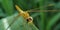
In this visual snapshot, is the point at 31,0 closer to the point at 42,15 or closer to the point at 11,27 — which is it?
the point at 42,15

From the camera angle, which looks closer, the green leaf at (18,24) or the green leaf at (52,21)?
the green leaf at (18,24)

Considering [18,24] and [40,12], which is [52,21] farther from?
[18,24]

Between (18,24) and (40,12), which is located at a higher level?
(18,24)

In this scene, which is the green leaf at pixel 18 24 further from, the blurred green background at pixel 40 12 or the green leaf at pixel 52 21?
the green leaf at pixel 52 21

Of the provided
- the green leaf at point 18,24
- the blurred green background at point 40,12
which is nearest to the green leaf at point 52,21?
the blurred green background at point 40,12

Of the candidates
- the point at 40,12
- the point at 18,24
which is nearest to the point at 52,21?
the point at 40,12

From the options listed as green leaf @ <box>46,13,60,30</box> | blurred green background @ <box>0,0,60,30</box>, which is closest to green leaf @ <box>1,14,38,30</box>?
blurred green background @ <box>0,0,60,30</box>

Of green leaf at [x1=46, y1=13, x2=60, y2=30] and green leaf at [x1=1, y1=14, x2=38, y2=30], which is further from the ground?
green leaf at [x1=1, y1=14, x2=38, y2=30]

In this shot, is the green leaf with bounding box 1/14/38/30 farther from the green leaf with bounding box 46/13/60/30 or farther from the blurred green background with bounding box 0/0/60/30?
the green leaf with bounding box 46/13/60/30

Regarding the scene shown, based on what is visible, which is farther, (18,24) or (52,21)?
(52,21)

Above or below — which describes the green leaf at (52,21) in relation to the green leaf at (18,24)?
below

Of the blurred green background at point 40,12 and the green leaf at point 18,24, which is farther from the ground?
the green leaf at point 18,24
